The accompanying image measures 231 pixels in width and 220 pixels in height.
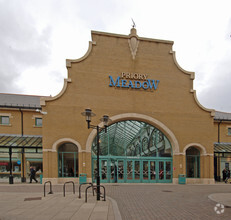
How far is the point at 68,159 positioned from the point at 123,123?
20.5 feet

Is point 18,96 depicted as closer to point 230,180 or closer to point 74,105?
point 74,105

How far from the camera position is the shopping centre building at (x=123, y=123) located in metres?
17.2

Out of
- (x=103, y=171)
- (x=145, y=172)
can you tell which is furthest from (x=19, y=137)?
(x=145, y=172)

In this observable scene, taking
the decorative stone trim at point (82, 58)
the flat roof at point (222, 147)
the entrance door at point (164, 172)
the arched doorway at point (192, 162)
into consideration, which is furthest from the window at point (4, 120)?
the flat roof at point (222, 147)

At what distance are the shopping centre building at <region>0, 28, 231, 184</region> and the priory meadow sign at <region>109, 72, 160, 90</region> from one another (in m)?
0.10

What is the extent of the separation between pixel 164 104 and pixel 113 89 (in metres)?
→ 5.30

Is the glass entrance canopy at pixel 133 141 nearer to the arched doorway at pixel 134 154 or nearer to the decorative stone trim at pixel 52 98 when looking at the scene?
the arched doorway at pixel 134 154

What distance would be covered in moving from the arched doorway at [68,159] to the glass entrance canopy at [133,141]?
74.6 inches

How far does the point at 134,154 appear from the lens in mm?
18938

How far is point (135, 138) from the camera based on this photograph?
63.6 ft

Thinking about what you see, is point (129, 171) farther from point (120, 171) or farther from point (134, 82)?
point (134, 82)

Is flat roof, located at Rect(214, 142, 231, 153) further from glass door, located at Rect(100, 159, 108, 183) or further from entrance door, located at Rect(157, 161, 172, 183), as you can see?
glass door, located at Rect(100, 159, 108, 183)

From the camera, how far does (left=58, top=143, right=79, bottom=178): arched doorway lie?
57.2 feet

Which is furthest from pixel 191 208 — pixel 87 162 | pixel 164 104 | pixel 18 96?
pixel 18 96
